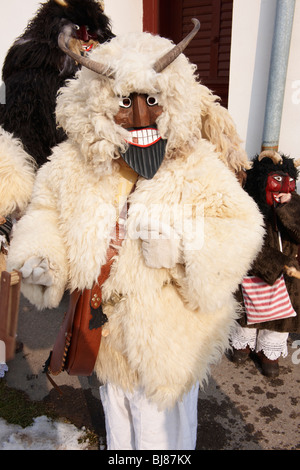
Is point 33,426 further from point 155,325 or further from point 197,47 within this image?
point 197,47

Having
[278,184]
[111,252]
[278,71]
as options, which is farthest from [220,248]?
[278,71]

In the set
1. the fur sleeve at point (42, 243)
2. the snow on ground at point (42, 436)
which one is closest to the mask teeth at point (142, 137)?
the fur sleeve at point (42, 243)

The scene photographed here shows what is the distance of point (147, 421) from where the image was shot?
5.46 ft

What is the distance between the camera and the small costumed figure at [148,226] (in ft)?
4.75

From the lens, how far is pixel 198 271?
4.69 ft

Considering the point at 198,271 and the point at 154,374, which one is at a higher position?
the point at 198,271

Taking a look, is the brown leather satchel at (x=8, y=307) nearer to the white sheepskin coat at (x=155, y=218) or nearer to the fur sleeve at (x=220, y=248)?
the white sheepskin coat at (x=155, y=218)

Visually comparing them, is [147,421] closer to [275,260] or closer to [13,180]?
[275,260]

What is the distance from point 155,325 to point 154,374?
20 centimetres

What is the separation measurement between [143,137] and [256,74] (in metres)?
2.21

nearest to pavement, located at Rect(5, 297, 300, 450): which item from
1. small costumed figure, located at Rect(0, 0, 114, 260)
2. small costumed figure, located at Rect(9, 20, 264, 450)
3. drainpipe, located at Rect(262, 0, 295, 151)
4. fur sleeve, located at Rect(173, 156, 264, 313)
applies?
small costumed figure, located at Rect(9, 20, 264, 450)

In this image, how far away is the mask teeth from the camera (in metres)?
1.48
